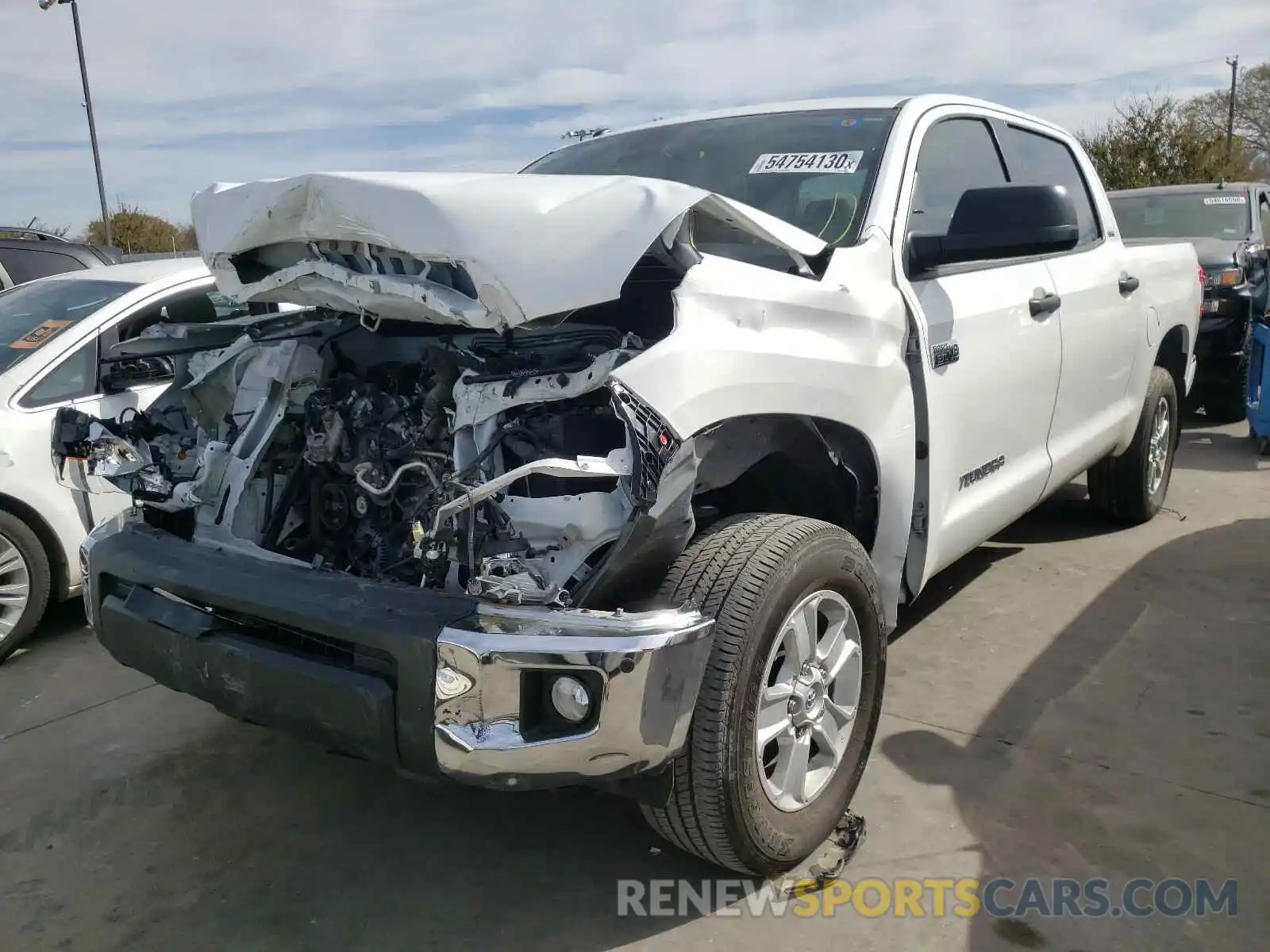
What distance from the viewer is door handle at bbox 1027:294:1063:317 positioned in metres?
3.63

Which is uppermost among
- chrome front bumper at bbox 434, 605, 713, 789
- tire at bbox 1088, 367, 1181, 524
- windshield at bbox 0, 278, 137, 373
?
windshield at bbox 0, 278, 137, 373

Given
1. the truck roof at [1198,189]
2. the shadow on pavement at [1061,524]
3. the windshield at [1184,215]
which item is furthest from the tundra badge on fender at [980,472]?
the truck roof at [1198,189]

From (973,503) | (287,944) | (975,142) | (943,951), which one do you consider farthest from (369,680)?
(975,142)

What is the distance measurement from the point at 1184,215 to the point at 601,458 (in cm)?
833

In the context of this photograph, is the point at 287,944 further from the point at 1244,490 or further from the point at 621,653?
the point at 1244,490

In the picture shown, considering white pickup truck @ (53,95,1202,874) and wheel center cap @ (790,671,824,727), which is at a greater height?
white pickup truck @ (53,95,1202,874)

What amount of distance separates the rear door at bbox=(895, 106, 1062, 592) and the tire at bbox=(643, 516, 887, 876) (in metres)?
0.62

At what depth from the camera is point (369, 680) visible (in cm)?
216

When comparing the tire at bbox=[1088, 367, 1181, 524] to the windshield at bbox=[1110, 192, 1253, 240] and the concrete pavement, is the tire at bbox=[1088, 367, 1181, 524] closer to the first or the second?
the concrete pavement

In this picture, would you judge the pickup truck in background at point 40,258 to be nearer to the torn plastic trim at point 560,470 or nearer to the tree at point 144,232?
the torn plastic trim at point 560,470

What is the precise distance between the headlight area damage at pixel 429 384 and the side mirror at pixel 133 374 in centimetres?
146

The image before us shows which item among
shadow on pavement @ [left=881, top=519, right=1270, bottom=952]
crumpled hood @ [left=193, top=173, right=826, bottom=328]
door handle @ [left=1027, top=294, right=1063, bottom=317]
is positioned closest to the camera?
crumpled hood @ [left=193, top=173, right=826, bottom=328]

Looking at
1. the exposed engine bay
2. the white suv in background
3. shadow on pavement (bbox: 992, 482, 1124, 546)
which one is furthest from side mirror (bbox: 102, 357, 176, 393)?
shadow on pavement (bbox: 992, 482, 1124, 546)

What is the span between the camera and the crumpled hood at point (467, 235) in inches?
84.6
